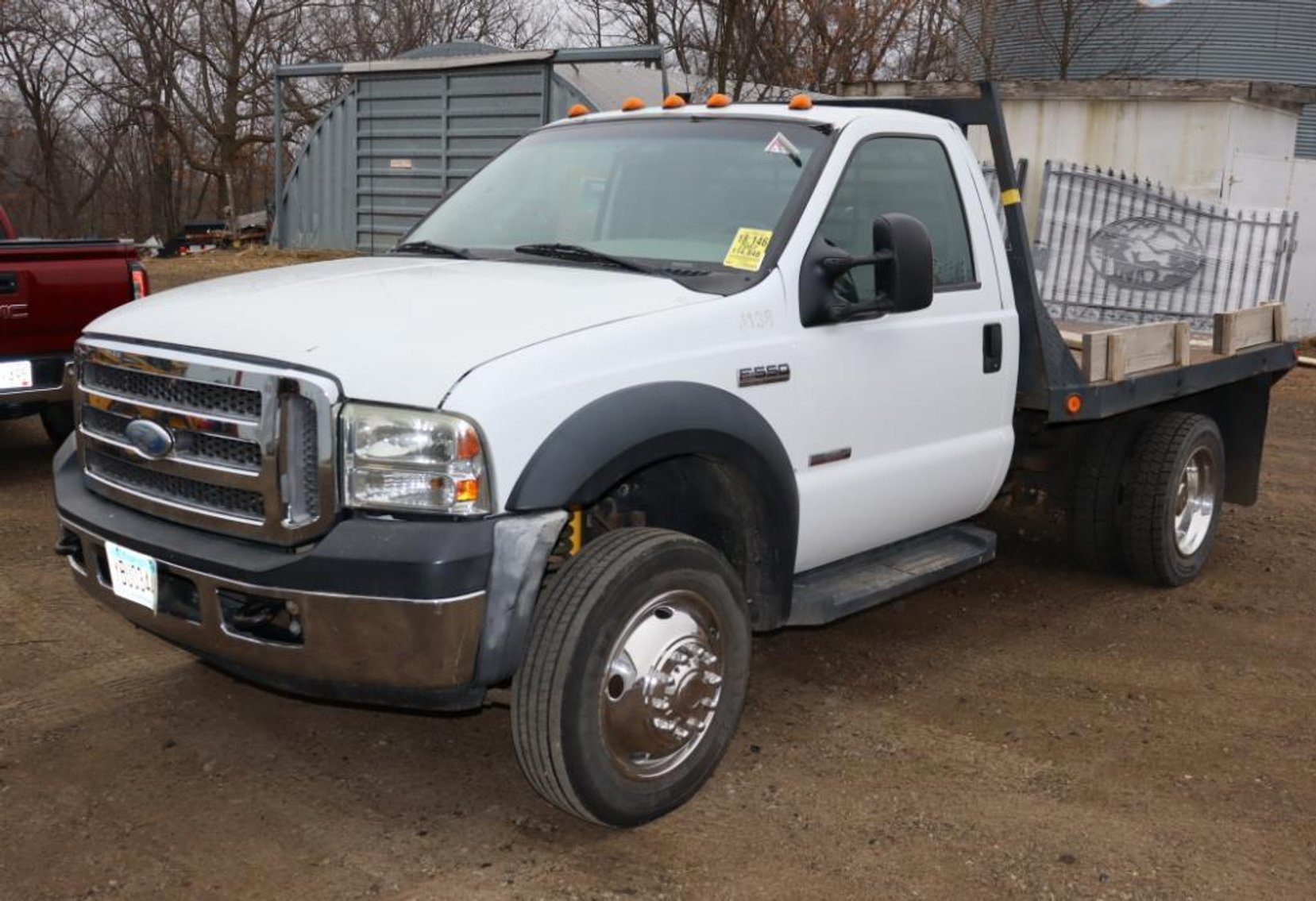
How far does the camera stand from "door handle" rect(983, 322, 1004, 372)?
480 cm

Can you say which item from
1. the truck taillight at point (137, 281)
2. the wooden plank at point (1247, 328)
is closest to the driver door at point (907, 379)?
the wooden plank at point (1247, 328)

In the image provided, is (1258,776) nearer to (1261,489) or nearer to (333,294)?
(333,294)

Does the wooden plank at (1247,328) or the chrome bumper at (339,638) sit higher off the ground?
the wooden plank at (1247,328)

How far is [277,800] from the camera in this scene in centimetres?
376

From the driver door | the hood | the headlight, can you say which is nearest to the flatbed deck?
the driver door

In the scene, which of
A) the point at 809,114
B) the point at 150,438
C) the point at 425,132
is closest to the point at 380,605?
the point at 150,438

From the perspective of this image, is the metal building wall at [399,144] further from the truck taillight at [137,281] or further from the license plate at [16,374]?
the license plate at [16,374]

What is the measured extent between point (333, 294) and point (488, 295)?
45 centimetres

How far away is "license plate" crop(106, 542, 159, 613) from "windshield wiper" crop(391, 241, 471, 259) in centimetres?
154

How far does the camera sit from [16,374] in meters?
7.16

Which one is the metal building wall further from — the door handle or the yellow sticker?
the yellow sticker

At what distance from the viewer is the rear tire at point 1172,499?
586 centimetres

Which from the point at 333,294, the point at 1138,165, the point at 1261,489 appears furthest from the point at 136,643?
the point at 1138,165

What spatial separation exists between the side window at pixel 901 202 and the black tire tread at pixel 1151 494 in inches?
65.4
